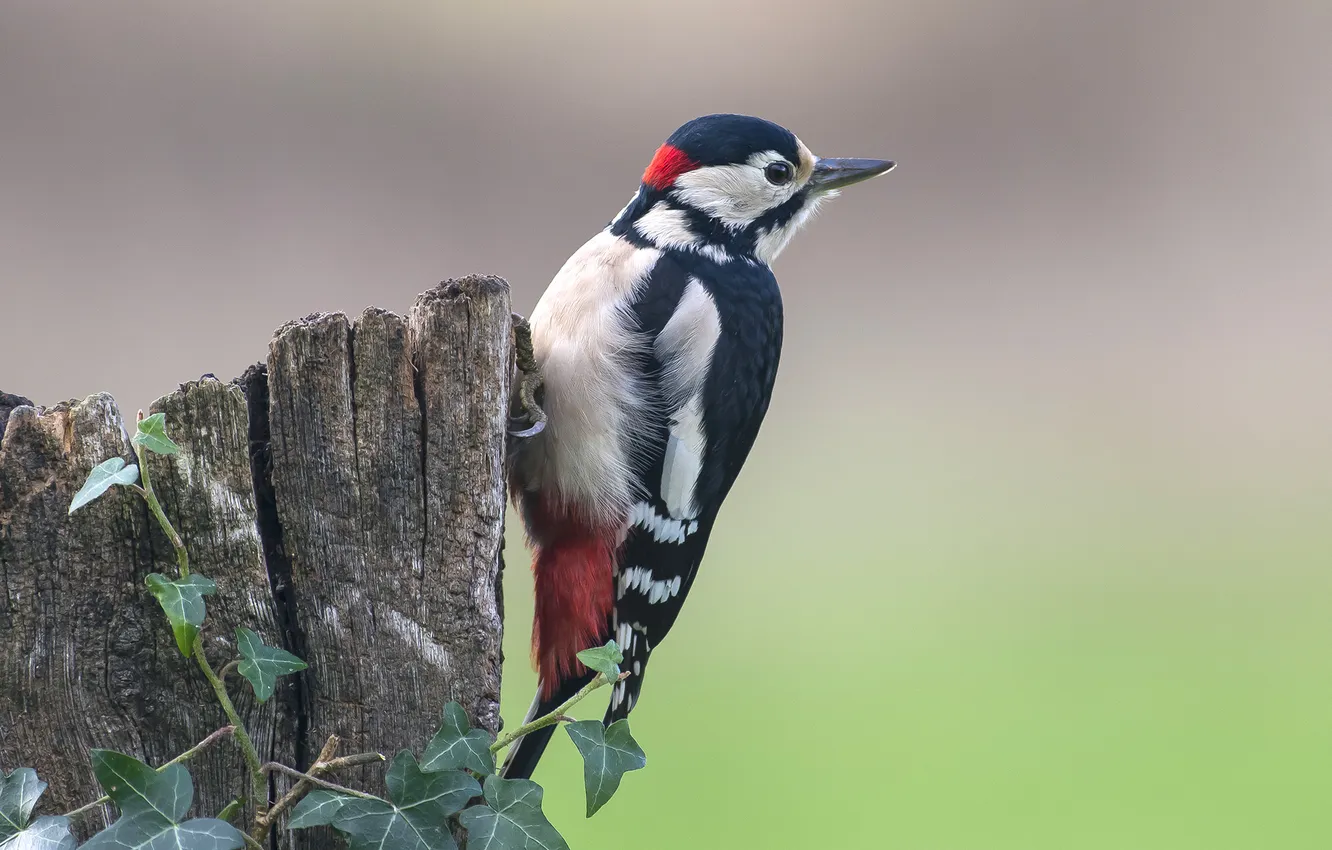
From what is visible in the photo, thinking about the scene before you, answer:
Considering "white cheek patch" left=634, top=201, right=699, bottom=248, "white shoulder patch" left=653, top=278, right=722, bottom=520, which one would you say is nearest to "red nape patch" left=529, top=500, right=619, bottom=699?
"white shoulder patch" left=653, top=278, right=722, bottom=520

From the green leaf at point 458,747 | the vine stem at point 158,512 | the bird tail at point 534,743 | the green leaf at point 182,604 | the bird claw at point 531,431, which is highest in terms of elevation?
the vine stem at point 158,512

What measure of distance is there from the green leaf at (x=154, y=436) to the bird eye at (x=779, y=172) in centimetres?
130

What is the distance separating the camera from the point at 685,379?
188 centimetres

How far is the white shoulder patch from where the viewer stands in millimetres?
1866

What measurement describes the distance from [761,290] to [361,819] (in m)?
1.14

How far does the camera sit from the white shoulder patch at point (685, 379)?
1.87 meters

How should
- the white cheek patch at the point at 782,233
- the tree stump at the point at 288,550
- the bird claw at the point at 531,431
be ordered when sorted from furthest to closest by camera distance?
the white cheek patch at the point at 782,233
the bird claw at the point at 531,431
the tree stump at the point at 288,550

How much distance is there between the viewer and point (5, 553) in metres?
1.09

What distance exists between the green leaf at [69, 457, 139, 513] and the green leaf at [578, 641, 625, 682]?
1.42 ft

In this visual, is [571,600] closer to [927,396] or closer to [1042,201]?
[927,396]

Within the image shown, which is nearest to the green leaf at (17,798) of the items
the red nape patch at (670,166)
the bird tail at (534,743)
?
the bird tail at (534,743)

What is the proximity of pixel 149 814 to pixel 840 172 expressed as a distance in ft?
5.23

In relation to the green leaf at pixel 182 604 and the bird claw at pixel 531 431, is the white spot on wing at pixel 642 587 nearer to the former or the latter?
the bird claw at pixel 531 431

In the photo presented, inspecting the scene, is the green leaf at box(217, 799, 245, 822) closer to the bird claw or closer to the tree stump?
the tree stump
